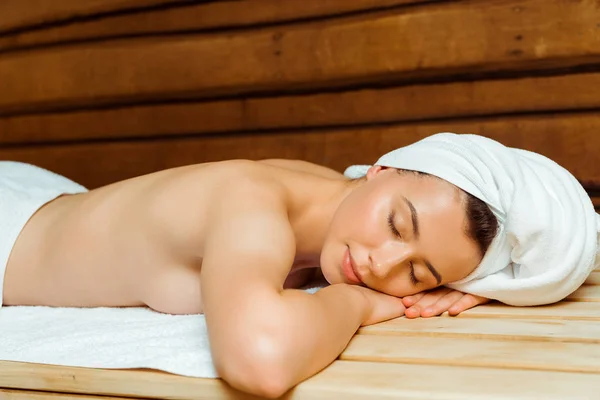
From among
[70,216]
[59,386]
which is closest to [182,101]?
[70,216]

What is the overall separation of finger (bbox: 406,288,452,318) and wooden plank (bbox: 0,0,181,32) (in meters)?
1.76

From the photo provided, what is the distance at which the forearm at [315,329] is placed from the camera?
130cm

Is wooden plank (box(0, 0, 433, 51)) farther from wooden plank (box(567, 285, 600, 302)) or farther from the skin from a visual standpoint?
wooden plank (box(567, 285, 600, 302))

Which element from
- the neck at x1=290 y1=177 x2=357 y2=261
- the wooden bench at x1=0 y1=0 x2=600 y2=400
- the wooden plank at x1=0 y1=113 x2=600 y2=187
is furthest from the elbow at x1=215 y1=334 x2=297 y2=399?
the wooden plank at x1=0 y1=113 x2=600 y2=187

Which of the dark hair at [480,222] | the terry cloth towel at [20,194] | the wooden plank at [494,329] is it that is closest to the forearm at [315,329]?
the wooden plank at [494,329]

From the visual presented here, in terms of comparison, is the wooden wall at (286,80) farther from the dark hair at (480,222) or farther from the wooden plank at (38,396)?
the wooden plank at (38,396)

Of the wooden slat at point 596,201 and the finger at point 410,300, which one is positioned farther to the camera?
the wooden slat at point 596,201

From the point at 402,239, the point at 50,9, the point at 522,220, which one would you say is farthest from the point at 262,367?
the point at 50,9

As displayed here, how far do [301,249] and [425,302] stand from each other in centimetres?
36

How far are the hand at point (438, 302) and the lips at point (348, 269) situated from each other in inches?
5.6

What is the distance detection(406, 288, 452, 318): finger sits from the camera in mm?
1740

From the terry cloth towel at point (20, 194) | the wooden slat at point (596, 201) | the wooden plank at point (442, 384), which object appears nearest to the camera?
the wooden plank at point (442, 384)

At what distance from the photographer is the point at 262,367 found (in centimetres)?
126

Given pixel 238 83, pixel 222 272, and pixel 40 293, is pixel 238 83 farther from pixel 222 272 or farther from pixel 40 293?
pixel 222 272
